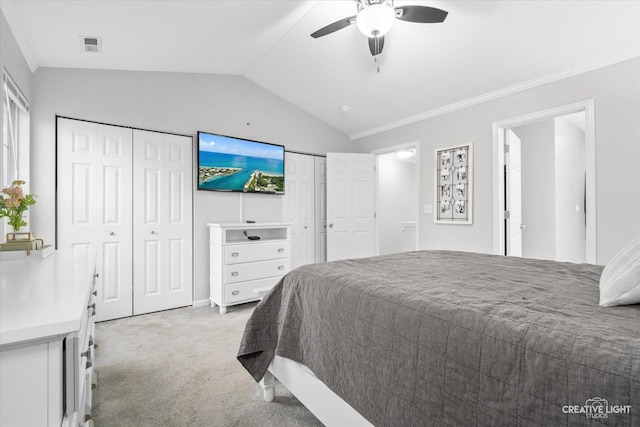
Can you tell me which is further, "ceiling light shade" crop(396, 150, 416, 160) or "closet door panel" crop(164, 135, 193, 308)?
"ceiling light shade" crop(396, 150, 416, 160)

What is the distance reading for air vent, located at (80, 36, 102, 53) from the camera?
8.20 feet

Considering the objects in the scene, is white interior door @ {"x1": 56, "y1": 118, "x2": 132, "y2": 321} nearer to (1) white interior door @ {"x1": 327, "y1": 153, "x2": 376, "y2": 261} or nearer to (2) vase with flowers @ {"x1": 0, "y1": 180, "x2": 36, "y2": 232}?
(2) vase with flowers @ {"x1": 0, "y1": 180, "x2": 36, "y2": 232}

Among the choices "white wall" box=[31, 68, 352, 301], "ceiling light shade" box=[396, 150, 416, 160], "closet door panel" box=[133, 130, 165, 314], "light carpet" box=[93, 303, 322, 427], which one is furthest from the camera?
"ceiling light shade" box=[396, 150, 416, 160]

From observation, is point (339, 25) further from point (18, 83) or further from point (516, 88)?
point (18, 83)

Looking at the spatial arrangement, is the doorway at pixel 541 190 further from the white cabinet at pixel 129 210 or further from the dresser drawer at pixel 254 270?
the white cabinet at pixel 129 210

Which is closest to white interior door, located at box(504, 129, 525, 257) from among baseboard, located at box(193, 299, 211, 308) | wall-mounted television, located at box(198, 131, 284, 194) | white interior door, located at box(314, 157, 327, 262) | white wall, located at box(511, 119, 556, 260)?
white wall, located at box(511, 119, 556, 260)

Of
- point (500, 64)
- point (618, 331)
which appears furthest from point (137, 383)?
point (500, 64)

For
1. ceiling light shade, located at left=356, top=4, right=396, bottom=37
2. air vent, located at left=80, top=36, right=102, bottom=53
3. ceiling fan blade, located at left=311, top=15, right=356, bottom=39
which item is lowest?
ceiling light shade, located at left=356, top=4, right=396, bottom=37

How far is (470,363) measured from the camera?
81 cm

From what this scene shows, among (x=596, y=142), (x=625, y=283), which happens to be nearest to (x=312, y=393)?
(x=625, y=283)

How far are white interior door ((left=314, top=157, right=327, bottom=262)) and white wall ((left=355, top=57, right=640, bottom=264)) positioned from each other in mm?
1482

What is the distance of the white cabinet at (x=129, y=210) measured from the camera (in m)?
2.95

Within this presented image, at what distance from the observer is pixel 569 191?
14.6 ft

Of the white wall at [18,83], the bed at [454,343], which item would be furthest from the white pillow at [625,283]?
the white wall at [18,83]
